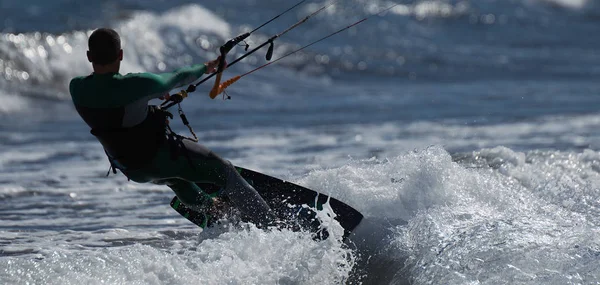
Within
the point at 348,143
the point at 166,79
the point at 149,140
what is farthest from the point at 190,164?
the point at 348,143

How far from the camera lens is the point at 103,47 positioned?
5.29m

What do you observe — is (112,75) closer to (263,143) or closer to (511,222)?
(511,222)

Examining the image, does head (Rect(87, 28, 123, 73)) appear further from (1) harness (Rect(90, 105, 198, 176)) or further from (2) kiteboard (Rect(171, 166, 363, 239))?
(2) kiteboard (Rect(171, 166, 363, 239))

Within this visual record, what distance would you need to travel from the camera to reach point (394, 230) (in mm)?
6422

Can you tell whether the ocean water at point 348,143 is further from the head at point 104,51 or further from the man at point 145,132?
the head at point 104,51

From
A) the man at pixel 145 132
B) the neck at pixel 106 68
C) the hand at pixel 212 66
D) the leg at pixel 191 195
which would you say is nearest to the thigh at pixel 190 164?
the man at pixel 145 132

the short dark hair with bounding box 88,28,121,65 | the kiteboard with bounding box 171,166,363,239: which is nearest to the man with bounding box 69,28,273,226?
the short dark hair with bounding box 88,28,121,65

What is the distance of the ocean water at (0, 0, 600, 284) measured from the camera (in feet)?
18.9

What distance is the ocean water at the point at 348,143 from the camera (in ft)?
18.9

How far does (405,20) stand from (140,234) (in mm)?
18958

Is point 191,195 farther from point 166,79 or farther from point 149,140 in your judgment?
point 166,79

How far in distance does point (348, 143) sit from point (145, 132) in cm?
683

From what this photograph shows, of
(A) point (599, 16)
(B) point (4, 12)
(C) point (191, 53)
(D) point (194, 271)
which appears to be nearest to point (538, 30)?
(A) point (599, 16)

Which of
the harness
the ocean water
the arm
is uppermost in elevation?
the arm
